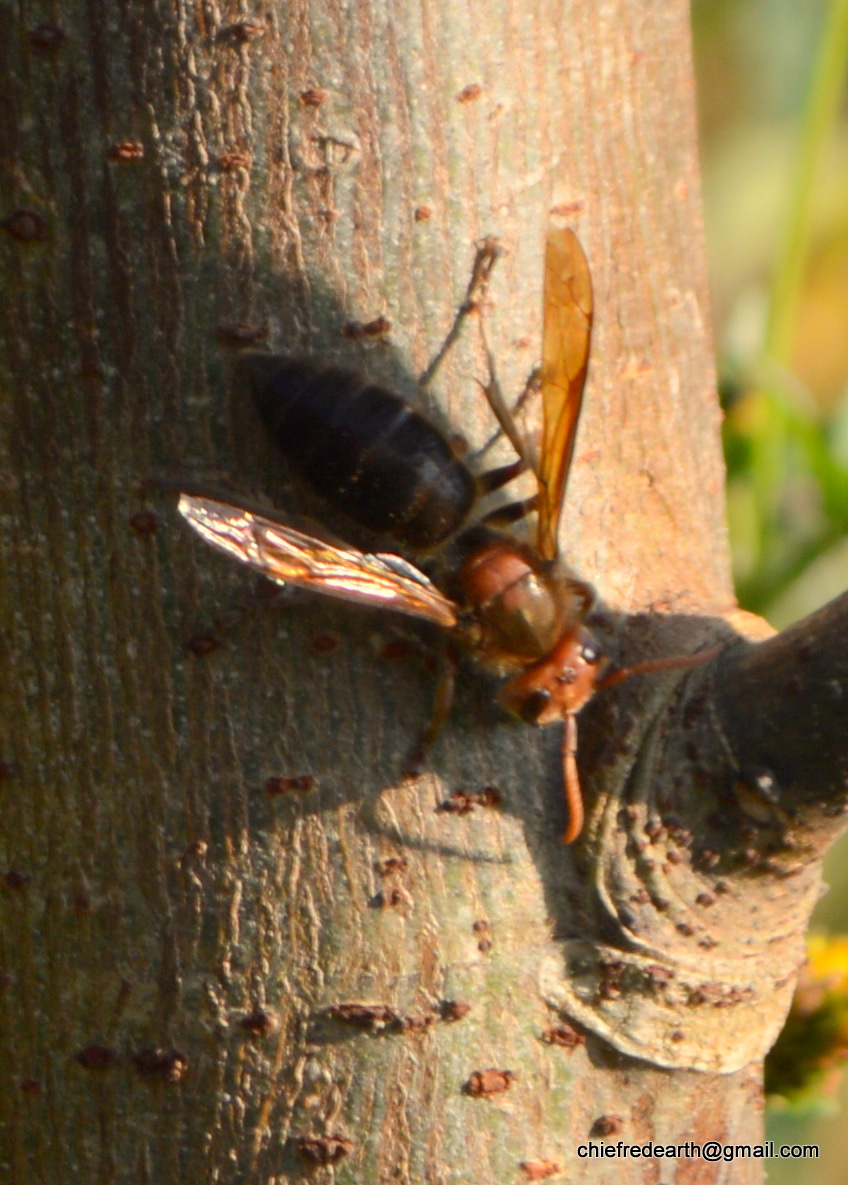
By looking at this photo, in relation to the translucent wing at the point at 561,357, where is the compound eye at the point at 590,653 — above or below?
below

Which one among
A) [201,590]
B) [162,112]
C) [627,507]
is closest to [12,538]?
[201,590]

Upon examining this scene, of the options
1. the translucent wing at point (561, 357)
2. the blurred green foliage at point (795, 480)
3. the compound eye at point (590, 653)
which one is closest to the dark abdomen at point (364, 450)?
the translucent wing at point (561, 357)

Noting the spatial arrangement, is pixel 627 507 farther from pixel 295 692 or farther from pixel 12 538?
pixel 12 538

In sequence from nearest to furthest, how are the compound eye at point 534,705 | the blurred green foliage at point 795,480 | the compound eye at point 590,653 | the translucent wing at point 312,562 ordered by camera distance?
the translucent wing at point 312,562 → the compound eye at point 534,705 → the compound eye at point 590,653 → the blurred green foliage at point 795,480

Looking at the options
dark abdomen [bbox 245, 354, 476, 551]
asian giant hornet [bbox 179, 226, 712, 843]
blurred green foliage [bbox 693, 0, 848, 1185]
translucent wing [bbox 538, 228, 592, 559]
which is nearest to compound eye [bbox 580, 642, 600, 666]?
asian giant hornet [bbox 179, 226, 712, 843]

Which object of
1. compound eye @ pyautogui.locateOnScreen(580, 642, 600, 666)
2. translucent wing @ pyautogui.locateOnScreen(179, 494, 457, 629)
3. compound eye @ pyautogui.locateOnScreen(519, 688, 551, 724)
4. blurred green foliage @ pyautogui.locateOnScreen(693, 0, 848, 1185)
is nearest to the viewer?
translucent wing @ pyautogui.locateOnScreen(179, 494, 457, 629)

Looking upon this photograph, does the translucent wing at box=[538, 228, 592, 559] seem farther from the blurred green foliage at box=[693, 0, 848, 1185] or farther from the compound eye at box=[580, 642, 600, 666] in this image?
the blurred green foliage at box=[693, 0, 848, 1185]

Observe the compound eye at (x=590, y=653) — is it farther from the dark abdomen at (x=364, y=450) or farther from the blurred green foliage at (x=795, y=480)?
the blurred green foliage at (x=795, y=480)
